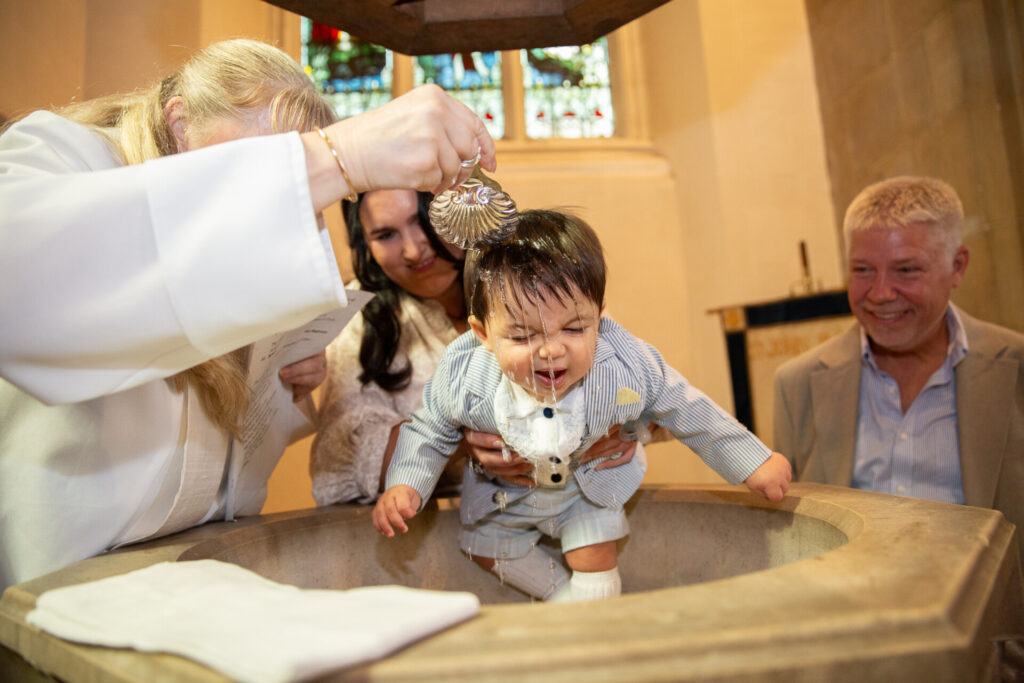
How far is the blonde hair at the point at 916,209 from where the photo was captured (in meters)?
2.77

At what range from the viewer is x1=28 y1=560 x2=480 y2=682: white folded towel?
0.70 m

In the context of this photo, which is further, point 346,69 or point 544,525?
point 346,69

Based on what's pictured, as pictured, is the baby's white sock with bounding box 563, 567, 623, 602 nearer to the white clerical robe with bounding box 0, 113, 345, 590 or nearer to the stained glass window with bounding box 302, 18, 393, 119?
the white clerical robe with bounding box 0, 113, 345, 590

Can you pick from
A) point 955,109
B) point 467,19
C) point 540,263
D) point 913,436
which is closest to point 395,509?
point 540,263

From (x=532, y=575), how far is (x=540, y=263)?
30.3 inches

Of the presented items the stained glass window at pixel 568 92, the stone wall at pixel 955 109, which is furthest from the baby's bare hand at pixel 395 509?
the stained glass window at pixel 568 92

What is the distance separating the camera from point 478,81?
611 centimetres

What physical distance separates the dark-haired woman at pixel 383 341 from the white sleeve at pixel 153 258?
1.05 meters

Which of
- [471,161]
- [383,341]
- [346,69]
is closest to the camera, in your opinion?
[471,161]

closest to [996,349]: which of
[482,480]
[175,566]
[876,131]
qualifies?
[482,480]

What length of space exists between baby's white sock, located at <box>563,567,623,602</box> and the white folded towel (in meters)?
0.84

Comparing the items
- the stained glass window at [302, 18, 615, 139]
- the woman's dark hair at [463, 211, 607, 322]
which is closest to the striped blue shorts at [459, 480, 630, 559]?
the woman's dark hair at [463, 211, 607, 322]

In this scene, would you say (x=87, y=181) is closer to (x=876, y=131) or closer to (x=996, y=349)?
(x=996, y=349)

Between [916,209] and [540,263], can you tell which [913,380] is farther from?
[540,263]
